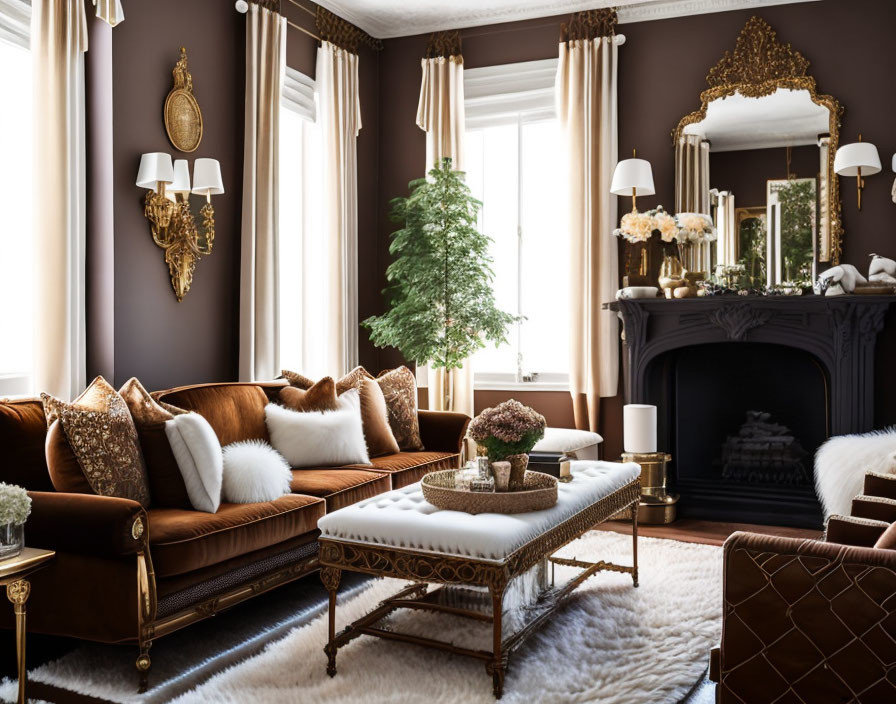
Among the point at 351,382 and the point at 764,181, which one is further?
the point at 764,181

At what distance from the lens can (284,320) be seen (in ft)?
18.2

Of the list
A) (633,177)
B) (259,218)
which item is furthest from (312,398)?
(633,177)

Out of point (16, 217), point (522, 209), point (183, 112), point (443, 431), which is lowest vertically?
point (443, 431)

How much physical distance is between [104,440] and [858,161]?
451 centimetres

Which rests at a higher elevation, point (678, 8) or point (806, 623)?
point (678, 8)

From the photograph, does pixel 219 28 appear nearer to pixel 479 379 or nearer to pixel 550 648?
pixel 479 379

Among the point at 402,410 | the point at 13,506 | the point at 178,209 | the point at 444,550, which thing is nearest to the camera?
the point at 13,506

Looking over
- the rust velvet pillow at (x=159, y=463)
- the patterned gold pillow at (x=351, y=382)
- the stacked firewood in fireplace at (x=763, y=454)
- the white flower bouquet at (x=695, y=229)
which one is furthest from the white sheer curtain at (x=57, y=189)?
the stacked firewood in fireplace at (x=763, y=454)

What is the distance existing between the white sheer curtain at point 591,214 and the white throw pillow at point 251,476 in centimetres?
277

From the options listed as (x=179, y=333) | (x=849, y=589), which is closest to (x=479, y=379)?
(x=179, y=333)

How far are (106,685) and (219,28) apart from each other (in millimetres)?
3701

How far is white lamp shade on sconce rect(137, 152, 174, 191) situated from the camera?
4.13 metres

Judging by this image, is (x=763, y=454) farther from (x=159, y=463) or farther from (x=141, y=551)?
(x=141, y=551)

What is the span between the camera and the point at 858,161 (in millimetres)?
5047
